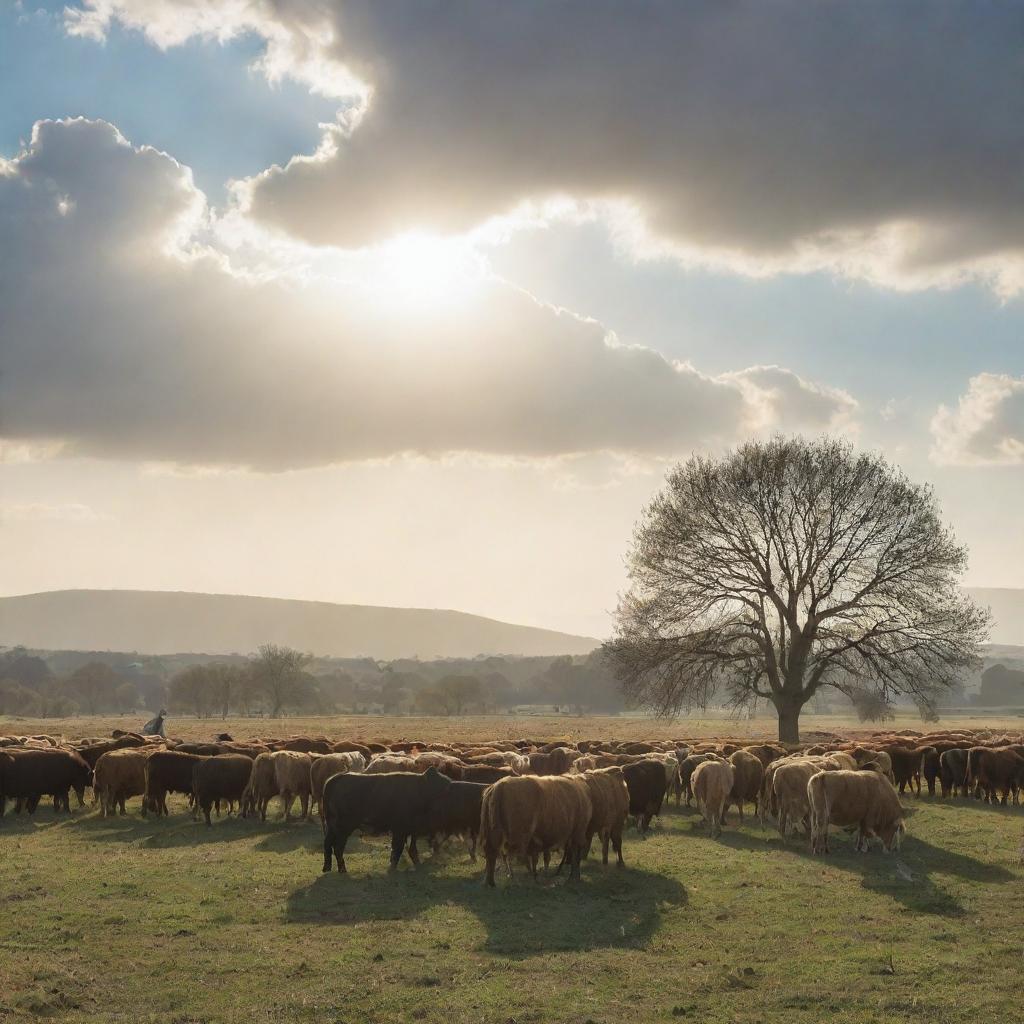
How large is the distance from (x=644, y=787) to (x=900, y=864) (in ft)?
18.9

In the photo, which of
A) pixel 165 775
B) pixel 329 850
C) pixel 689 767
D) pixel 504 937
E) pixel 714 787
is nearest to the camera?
pixel 504 937

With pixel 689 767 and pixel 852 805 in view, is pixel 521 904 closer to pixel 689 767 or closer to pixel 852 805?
pixel 852 805

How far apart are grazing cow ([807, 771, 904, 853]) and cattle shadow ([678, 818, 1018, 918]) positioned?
383mm

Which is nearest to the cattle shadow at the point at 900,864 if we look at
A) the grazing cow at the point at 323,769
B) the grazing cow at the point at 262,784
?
the grazing cow at the point at 323,769

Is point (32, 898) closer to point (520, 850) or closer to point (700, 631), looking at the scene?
point (520, 850)

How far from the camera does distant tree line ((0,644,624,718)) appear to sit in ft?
337

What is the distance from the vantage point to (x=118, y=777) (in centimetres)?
2297

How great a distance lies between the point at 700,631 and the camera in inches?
1529

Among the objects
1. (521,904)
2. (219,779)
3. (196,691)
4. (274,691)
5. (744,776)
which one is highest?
(744,776)

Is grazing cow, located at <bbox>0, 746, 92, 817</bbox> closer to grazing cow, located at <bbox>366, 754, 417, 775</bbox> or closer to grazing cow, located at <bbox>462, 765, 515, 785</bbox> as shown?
grazing cow, located at <bbox>366, 754, 417, 775</bbox>

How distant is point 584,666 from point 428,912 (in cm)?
13623

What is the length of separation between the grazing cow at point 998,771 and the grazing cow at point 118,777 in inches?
887

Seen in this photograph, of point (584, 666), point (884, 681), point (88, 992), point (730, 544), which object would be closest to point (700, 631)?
point (730, 544)

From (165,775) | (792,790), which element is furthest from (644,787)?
(165,775)
